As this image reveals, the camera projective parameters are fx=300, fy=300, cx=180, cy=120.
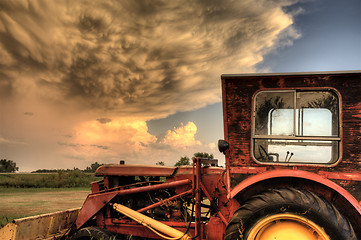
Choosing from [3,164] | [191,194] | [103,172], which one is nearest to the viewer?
[191,194]

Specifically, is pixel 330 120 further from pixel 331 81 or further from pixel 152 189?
pixel 152 189

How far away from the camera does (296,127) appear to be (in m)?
3.72

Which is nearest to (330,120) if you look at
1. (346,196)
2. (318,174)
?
(318,174)

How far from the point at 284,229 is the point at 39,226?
3.69 meters

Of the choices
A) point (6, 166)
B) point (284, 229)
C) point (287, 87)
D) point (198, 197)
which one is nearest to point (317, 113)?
point (287, 87)

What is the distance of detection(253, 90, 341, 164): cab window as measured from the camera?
12.0 ft

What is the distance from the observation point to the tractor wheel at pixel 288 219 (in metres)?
3.18

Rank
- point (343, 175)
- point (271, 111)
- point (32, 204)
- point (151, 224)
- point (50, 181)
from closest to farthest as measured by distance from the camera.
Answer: point (343, 175), point (271, 111), point (151, 224), point (32, 204), point (50, 181)

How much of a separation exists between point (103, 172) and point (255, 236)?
272 cm

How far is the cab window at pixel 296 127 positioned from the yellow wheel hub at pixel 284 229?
0.71 m

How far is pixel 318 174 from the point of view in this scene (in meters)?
3.59

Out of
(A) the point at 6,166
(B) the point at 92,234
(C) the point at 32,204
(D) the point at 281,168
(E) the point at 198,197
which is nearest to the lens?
(D) the point at 281,168

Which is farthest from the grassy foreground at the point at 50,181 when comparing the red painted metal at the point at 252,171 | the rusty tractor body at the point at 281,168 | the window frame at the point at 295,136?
the window frame at the point at 295,136

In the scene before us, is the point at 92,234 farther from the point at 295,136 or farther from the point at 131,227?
the point at 295,136
